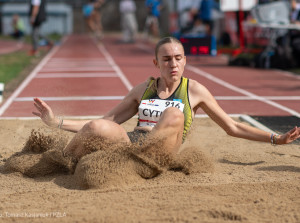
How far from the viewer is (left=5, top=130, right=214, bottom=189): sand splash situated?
402 centimetres

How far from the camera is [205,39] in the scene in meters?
13.7

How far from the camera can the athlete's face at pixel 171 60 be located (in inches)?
165

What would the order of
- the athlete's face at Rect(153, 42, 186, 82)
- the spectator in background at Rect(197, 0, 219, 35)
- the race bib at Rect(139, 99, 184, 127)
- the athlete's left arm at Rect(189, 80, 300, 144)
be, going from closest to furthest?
the athlete's face at Rect(153, 42, 186, 82)
the race bib at Rect(139, 99, 184, 127)
the athlete's left arm at Rect(189, 80, 300, 144)
the spectator in background at Rect(197, 0, 219, 35)

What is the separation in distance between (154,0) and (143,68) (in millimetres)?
10705

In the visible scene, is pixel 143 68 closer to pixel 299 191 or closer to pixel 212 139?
pixel 212 139

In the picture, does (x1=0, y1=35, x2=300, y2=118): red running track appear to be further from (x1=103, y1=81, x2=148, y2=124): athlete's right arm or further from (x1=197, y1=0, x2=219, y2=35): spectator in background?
(x1=197, y1=0, x2=219, y2=35): spectator in background

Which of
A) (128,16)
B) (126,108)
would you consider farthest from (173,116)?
(128,16)

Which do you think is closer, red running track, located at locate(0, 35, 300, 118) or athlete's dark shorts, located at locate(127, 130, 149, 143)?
athlete's dark shorts, located at locate(127, 130, 149, 143)

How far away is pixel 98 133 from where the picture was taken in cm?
411

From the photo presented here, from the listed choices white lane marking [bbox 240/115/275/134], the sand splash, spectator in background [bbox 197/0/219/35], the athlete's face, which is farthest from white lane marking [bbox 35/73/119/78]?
the athlete's face

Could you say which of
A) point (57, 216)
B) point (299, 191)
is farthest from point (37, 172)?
point (299, 191)

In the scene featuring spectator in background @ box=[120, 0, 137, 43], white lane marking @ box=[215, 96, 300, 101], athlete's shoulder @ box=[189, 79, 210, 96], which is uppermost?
athlete's shoulder @ box=[189, 79, 210, 96]

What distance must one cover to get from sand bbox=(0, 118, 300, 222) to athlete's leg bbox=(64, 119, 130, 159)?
8 centimetres

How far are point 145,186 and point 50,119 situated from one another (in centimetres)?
98
